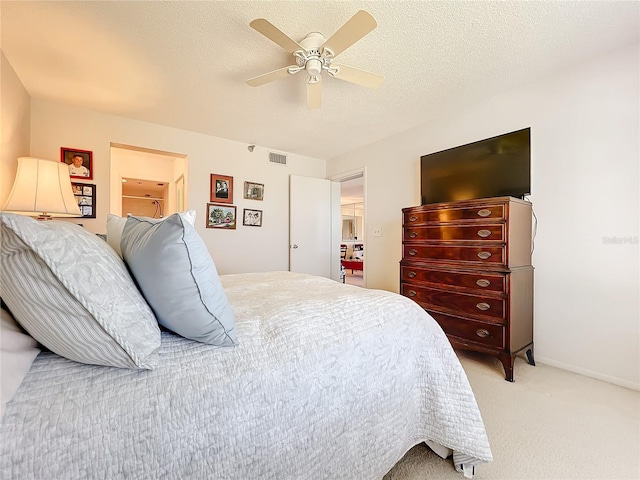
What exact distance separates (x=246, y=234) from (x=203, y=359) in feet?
11.2

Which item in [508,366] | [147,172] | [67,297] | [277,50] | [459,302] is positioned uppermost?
[277,50]

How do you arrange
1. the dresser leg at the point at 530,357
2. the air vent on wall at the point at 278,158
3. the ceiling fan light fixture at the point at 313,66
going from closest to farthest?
the ceiling fan light fixture at the point at 313,66
the dresser leg at the point at 530,357
the air vent on wall at the point at 278,158

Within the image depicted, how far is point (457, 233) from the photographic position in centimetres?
230

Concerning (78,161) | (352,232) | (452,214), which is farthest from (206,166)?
(352,232)

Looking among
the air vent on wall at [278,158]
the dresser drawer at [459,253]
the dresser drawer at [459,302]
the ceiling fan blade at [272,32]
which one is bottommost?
the dresser drawer at [459,302]

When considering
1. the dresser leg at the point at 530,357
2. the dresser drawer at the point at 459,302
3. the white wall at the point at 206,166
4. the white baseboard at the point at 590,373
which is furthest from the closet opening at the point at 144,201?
the white baseboard at the point at 590,373

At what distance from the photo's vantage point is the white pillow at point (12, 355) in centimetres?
53

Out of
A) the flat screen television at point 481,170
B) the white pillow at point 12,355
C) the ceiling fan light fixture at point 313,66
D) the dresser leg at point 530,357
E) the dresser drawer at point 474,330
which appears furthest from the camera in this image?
the flat screen television at point 481,170

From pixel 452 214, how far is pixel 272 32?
190cm

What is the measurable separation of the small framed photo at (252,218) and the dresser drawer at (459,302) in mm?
2427

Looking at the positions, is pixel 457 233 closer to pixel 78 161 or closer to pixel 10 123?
pixel 10 123

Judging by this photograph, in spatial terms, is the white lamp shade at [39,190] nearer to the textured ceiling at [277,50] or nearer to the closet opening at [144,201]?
the textured ceiling at [277,50]

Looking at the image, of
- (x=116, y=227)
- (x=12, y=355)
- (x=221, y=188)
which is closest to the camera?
(x=12, y=355)

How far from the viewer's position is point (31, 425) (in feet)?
1.71
